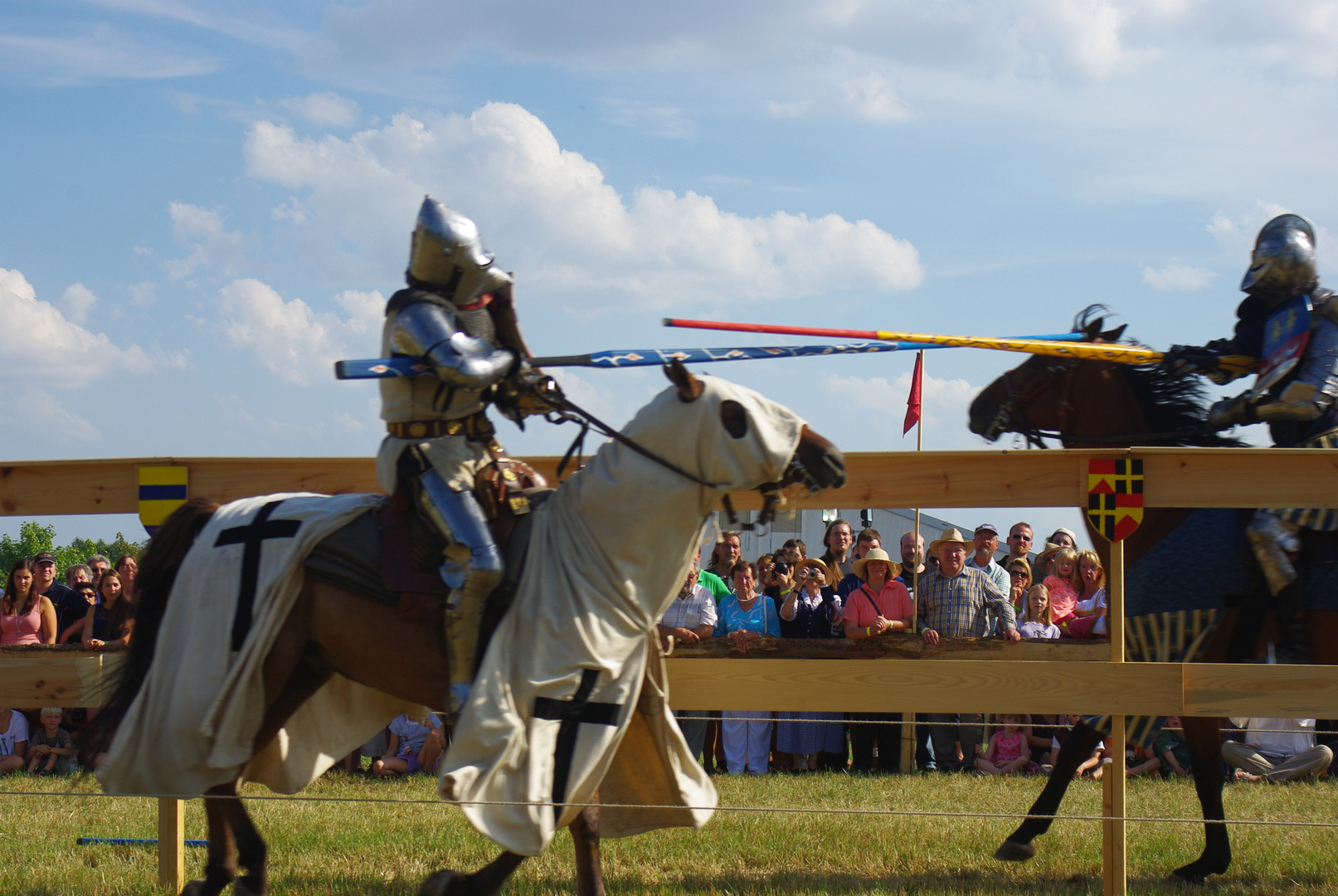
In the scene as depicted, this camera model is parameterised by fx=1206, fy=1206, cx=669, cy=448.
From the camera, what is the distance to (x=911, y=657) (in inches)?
183

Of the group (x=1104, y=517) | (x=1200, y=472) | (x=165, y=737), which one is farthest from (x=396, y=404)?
(x=1200, y=472)

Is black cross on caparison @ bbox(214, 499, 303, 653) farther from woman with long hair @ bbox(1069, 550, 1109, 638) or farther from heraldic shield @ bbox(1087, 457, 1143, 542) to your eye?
woman with long hair @ bbox(1069, 550, 1109, 638)

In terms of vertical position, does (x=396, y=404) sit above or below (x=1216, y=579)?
above

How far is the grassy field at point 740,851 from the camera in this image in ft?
15.9

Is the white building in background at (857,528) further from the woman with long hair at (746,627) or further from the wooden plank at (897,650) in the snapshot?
the wooden plank at (897,650)

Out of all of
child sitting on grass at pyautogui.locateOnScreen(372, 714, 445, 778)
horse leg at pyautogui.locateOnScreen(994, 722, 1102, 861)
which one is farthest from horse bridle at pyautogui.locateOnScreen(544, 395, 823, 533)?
child sitting on grass at pyautogui.locateOnScreen(372, 714, 445, 778)

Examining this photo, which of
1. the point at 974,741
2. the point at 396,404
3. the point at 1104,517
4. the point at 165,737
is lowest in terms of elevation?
the point at 974,741

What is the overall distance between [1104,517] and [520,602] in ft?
7.33

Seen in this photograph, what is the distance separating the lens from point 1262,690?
174 inches

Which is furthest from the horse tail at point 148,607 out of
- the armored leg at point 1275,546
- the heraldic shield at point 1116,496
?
the armored leg at point 1275,546

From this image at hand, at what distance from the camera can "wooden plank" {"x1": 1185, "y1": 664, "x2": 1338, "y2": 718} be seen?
4.38m

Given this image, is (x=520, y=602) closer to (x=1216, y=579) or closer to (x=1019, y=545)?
(x=1216, y=579)

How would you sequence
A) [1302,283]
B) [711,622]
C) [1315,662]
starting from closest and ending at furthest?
[1315,662]
[1302,283]
[711,622]

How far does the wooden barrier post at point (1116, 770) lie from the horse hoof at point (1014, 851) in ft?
1.99
